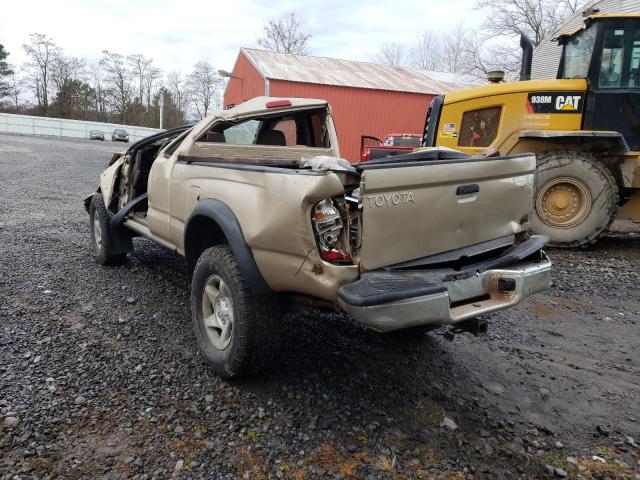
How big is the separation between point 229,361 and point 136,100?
225 ft

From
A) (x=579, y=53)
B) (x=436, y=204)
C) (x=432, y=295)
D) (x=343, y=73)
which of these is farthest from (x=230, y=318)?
(x=343, y=73)

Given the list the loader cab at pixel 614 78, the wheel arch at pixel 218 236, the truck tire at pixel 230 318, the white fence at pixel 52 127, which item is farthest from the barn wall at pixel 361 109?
the white fence at pixel 52 127

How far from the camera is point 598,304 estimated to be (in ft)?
16.8

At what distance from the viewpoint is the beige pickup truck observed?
102 inches

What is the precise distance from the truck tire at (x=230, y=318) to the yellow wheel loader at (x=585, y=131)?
534cm

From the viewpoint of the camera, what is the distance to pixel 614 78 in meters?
7.05

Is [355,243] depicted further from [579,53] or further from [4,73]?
[4,73]

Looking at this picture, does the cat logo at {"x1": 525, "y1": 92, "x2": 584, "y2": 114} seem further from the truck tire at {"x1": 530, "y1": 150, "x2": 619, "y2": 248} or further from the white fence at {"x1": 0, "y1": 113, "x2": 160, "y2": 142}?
the white fence at {"x1": 0, "y1": 113, "x2": 160, "y2": 142}

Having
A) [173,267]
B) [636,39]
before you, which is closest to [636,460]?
[173,267]

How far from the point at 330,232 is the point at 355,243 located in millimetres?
182

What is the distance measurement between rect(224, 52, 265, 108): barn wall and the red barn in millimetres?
44

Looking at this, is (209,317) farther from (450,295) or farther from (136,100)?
(136,100)

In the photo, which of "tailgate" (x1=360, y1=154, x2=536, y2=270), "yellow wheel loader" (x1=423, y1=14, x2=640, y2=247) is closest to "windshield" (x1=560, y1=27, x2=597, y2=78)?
"yellow wheel loader" (x1=423, y1=14, x2=640, y2=247)

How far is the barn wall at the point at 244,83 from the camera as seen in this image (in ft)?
75.9
